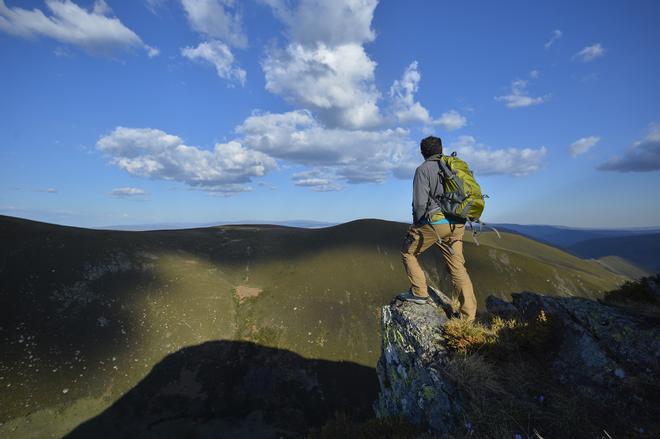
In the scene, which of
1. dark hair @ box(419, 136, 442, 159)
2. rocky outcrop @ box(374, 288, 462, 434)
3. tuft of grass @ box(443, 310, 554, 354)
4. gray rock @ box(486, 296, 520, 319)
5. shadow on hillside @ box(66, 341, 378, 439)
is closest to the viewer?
rocky outcrop @ box(374, 288, 462, 434)

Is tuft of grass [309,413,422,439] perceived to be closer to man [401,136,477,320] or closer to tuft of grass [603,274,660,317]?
man [401,136,477,320]

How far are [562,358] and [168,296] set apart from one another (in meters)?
43.7

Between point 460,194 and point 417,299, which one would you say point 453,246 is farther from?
point 417,299

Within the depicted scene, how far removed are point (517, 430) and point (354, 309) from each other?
138ft

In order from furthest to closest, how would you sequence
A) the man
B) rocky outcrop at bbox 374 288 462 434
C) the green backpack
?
the man
the green backpack
rocky outcrop at bbox 374 288 462 434

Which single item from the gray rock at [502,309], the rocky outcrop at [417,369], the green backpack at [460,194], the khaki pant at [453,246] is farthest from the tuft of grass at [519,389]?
the green backpack at [460,194]

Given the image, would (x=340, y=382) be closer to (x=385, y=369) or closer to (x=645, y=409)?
(x=385, y=369)

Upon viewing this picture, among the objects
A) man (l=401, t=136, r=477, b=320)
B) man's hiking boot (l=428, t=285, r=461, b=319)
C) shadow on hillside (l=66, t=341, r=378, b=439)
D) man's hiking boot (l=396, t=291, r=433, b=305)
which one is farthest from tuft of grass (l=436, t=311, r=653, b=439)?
shadow on hillside (l=66, t=341, r=378, b=439)

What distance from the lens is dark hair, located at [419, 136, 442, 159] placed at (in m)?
9.71

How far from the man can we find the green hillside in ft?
111

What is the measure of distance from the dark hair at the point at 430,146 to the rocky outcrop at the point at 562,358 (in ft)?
17.0

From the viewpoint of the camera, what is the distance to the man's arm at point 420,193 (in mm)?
9248

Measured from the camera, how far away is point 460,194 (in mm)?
8859

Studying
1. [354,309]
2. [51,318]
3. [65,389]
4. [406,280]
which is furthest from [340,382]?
[51,318]
